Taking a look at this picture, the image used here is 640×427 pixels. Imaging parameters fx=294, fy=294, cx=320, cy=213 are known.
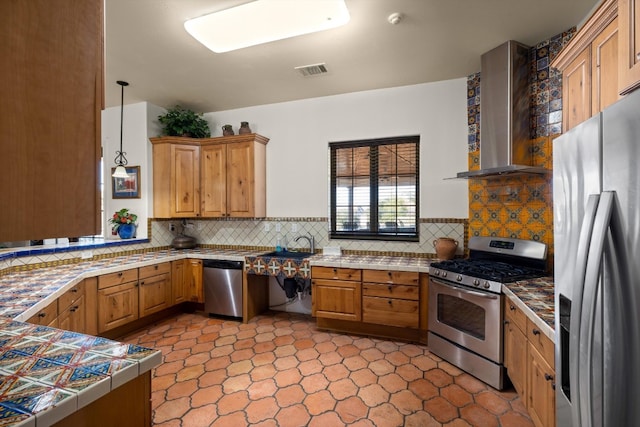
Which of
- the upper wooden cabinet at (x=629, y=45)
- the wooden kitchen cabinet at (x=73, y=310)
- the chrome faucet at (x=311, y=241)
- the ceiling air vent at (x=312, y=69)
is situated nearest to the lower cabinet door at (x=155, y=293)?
the wooden kitchen cabinet at (x=73, y=310)

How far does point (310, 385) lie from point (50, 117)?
2.34 metres

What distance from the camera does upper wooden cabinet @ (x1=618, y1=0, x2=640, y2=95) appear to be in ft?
3.77

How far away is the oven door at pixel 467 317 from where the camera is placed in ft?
7.31

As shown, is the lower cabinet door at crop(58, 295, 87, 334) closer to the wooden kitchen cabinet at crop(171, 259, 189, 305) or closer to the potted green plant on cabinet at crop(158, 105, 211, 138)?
the wooden kitchen cabinet at crop(171, 259, 189, 305)

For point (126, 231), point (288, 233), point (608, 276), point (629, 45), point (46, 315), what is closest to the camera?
point (608, 276)

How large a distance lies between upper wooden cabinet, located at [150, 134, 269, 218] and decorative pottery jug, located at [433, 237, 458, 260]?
2.27 m

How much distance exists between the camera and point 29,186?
25.8 inches

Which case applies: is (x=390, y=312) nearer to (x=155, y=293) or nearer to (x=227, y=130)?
(x=155, y=293)

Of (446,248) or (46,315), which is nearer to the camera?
(46,315)

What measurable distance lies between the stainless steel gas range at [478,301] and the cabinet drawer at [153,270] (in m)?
3.05

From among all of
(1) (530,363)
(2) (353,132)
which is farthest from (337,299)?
(2) (353,132)

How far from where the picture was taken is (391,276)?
2984 mm

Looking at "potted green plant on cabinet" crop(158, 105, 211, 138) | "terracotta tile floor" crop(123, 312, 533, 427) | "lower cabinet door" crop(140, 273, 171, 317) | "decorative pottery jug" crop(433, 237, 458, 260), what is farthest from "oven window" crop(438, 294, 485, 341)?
"potted green plant on cabinet" crop(158, 105, 211, 138)

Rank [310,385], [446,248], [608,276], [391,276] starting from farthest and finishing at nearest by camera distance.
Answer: [446,248] → [391,276] → [310,385] → [608,276]
